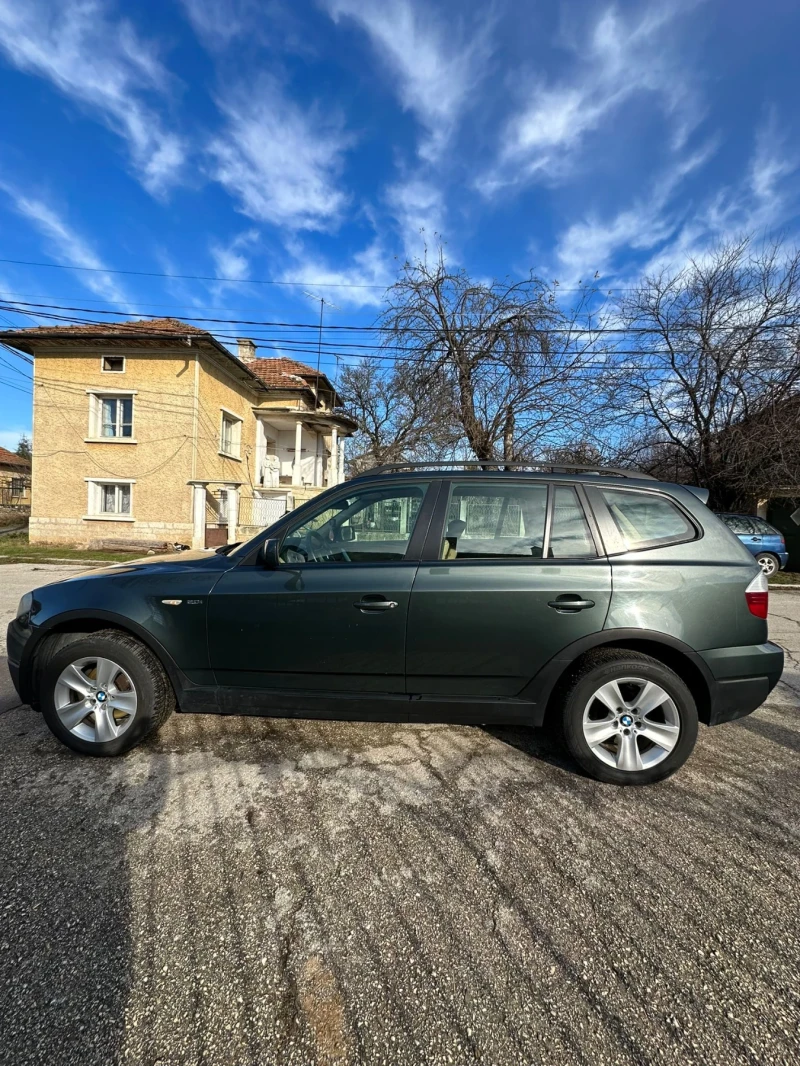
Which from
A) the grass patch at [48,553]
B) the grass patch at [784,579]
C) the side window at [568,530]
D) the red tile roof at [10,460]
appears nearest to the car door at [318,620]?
the side window at [568,530]

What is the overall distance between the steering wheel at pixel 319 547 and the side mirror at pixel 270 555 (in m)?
0.20

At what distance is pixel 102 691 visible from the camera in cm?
282

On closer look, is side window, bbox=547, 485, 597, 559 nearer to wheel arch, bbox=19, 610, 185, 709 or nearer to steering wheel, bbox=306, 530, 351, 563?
steering wheel, bbox=306, 530, 351, 563

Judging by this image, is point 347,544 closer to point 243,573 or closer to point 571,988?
point 243,573

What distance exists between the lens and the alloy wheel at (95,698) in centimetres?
281

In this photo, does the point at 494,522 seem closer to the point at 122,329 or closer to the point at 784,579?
the point at 784,579

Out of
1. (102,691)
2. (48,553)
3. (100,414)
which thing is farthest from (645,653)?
(100,414)

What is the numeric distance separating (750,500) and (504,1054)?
16926 mm

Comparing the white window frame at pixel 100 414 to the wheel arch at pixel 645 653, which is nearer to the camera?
the wheel arch at pixel 645 653

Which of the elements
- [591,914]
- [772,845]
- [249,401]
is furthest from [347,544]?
[249,401]

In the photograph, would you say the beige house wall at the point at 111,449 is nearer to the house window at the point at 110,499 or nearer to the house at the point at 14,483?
the house window at the point at 110,499

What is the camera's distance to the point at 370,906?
72.5 inches

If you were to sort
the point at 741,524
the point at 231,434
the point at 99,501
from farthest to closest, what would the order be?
the point at 231,434
the point at 99,501
the point at 741,524

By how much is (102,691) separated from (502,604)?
94.2 inches
